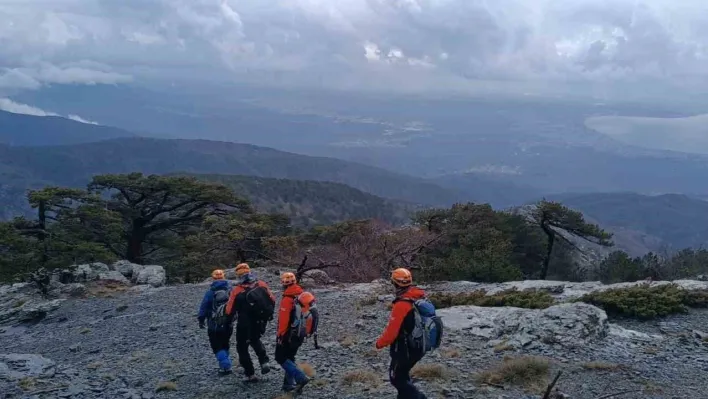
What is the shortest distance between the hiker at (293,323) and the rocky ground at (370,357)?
2.07 feet

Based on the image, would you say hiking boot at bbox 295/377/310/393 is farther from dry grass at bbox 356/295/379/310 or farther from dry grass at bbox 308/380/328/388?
dry grass at bbox 356/295/379/310

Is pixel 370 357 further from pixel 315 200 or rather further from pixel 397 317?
pixel 315 200

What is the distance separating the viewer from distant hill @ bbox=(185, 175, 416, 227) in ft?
352

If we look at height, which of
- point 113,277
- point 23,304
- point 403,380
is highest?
point 403,380

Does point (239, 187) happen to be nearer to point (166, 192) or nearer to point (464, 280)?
point (166, 192)

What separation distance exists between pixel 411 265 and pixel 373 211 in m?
95.0

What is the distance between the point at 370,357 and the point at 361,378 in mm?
1834

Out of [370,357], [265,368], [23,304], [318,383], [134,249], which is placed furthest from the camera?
[134,249]

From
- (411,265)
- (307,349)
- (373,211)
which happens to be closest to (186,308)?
(307,349)

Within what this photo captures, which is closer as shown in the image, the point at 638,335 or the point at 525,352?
the point at 525,352

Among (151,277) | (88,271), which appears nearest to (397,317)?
(151,277)

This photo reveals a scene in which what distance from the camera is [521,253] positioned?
3203cm

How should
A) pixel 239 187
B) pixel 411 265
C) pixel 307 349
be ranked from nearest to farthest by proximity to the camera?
pixel 307 349 → pixel 411 265 → pixel 239 187

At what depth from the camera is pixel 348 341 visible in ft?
44.2
